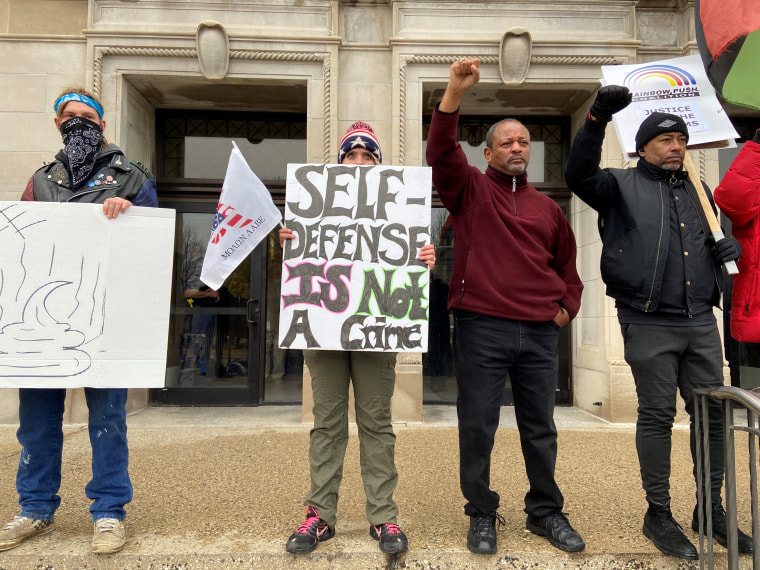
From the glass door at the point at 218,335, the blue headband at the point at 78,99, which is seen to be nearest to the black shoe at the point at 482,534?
the blue headband at the point at 78,99

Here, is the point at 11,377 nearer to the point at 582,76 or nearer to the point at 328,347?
the point at 328,347

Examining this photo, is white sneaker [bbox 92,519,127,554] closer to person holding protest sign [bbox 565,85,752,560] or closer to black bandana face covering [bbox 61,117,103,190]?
black bandana face covering [bbox 61,117,103,190]

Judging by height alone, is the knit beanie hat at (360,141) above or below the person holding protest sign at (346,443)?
above

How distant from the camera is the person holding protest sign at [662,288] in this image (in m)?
2.52

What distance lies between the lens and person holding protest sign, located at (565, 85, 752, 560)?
2523 mm

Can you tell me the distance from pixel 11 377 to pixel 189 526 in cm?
116

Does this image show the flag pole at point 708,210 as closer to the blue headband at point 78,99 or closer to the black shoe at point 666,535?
the black shoe at point 666,535

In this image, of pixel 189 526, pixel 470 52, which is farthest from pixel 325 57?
pixel 189 526

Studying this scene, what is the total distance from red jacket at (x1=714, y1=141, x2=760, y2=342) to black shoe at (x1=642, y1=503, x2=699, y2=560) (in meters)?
0.93

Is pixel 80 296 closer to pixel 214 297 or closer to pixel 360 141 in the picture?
pixel 360 141

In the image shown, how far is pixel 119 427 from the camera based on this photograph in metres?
2.57

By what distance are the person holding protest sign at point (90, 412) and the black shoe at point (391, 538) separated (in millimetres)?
1228

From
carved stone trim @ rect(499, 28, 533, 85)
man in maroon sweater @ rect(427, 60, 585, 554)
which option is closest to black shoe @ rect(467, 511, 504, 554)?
man in maroon sweater @ rect(427, 60, 585, 554)

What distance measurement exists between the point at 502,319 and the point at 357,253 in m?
0.79
